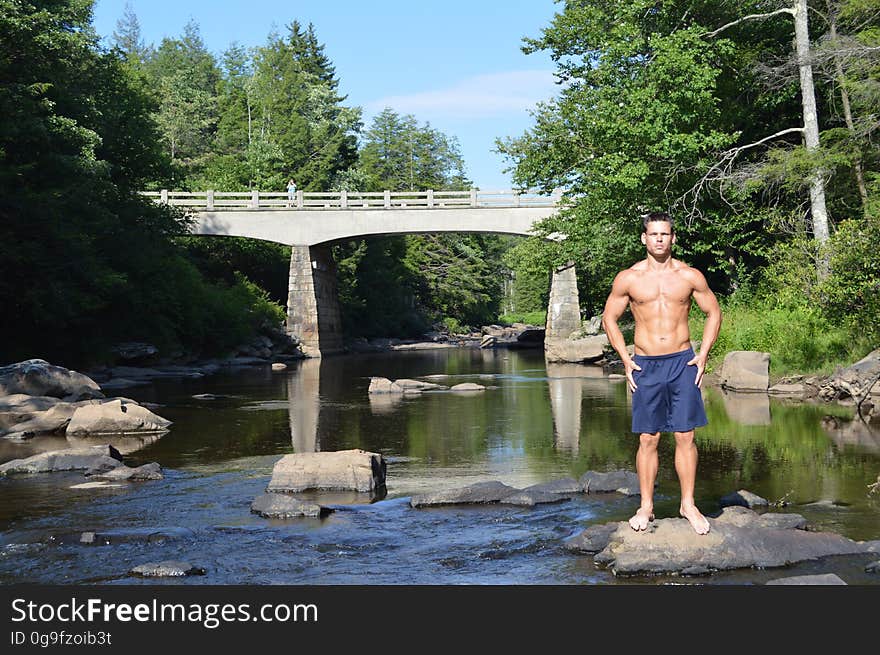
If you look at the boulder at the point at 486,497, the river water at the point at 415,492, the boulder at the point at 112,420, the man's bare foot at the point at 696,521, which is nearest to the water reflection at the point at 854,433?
the river water at the point at 415,492

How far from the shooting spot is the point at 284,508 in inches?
367

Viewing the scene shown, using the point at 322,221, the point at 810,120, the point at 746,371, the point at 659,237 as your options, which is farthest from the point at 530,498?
the point at 322,221

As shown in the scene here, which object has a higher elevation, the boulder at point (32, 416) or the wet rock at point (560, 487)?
the boulder at point (32, 416)

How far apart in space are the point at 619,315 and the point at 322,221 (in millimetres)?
42965

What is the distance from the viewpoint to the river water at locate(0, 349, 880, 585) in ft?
23.9

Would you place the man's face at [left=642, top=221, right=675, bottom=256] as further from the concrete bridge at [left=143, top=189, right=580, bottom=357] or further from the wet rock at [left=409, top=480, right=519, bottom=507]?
the concrete bridge at [left=143, top=189, right=580, bottom=357]

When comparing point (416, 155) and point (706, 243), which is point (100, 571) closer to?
point (706, 243)

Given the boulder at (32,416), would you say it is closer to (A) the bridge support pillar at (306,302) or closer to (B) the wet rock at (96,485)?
(B) the wet rock at (96,485)

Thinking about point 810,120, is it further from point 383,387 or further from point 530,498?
point 530,498

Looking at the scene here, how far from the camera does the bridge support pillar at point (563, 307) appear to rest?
46281 mm

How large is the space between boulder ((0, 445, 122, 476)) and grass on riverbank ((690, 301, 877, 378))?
14.1m

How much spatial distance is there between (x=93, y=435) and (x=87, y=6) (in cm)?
2626

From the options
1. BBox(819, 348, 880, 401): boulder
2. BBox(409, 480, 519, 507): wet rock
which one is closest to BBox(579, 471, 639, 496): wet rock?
BBox(409, 480, 519, 507): wet rock

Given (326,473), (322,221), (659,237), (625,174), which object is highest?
(322,221)
